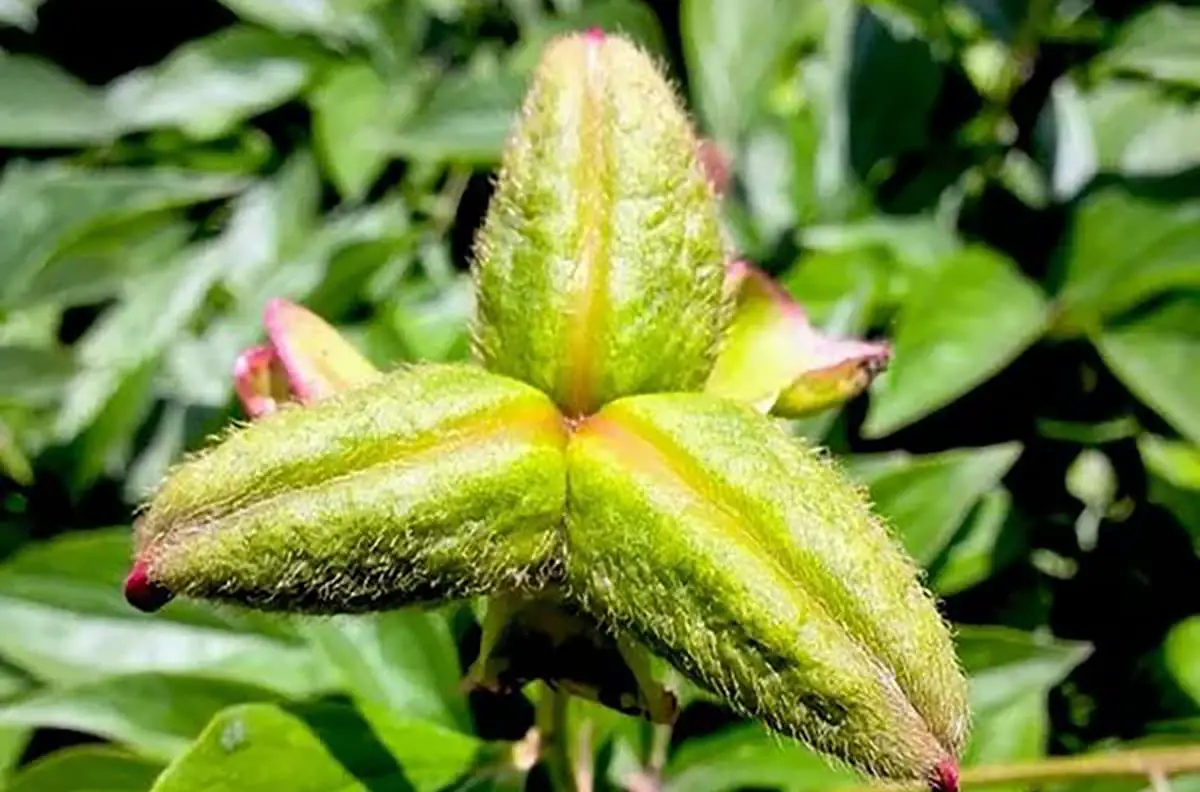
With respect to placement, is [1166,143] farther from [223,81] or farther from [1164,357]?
[223,81]

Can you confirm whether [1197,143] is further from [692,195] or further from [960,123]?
[692,195]

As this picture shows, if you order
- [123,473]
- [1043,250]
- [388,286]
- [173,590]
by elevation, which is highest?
[173,590]

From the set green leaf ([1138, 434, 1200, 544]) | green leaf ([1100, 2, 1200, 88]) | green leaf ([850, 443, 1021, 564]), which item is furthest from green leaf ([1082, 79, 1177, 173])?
green leaf ([850, 443, 1021, 564])

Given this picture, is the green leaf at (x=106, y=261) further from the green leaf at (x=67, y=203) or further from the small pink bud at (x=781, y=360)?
the small pink bud at (x=781, y=360)

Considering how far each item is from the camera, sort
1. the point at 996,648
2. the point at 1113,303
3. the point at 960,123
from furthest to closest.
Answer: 1. the point at 960,123
2. the point at 1113,303
3. the point at 996,648

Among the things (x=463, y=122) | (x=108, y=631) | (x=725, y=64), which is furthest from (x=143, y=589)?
(x=725, y=64)

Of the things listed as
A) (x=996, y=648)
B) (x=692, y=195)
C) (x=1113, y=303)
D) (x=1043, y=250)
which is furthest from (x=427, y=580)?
(x=1043, y=250)

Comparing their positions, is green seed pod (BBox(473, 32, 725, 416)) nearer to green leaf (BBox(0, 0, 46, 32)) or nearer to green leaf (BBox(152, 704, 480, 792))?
green leaf (BBox(152, 704, 480, 792))
